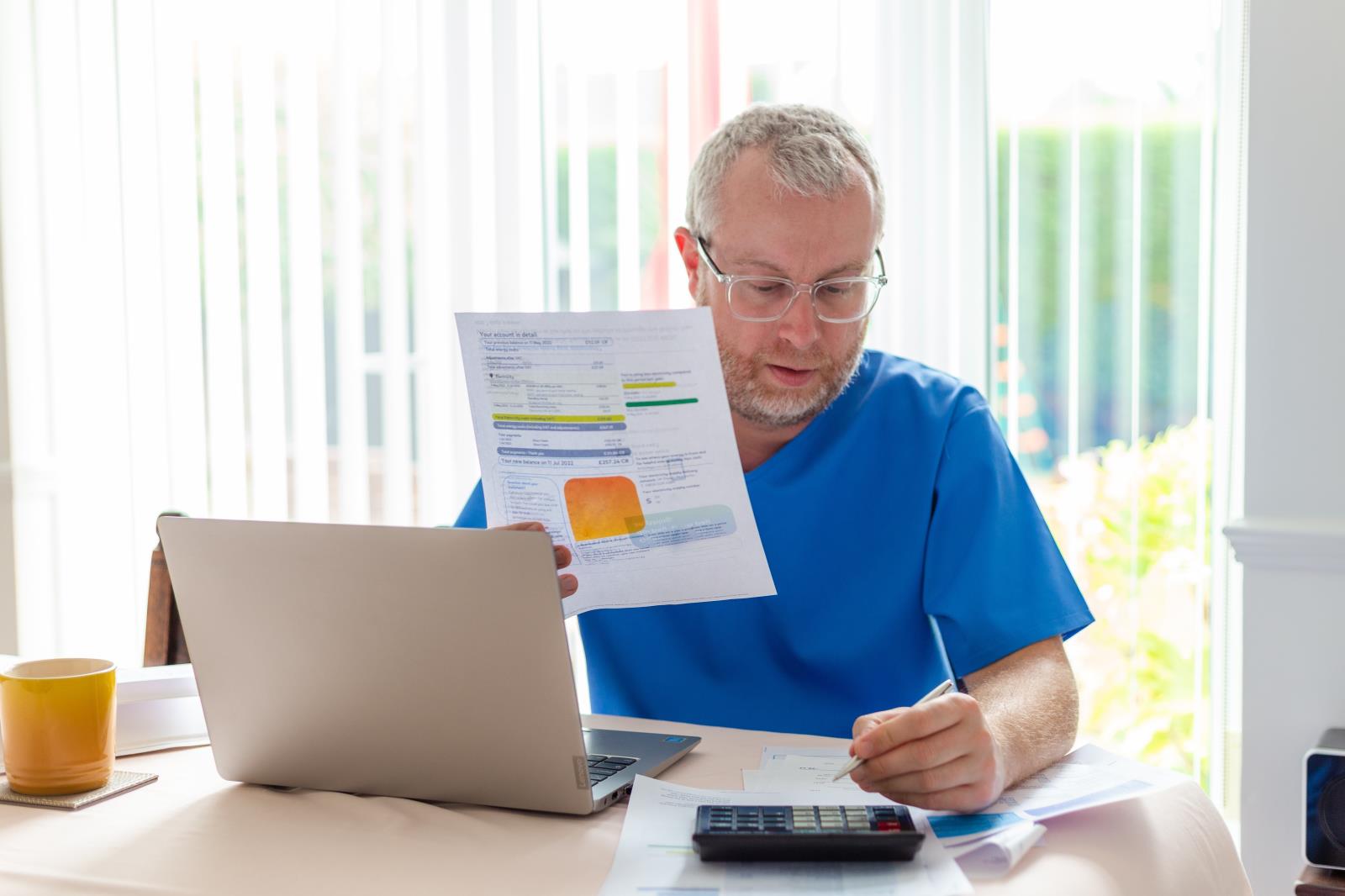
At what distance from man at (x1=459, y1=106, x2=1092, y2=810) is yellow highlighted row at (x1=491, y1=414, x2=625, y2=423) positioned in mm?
368

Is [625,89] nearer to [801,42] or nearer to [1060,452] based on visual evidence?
[801,42]

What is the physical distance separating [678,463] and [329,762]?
399 mm

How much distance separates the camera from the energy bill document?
Result: 3.58 feet

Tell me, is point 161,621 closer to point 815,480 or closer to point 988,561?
point 815,480

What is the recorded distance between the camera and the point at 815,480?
4.82 ft

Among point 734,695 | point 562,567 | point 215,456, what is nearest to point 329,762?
point 562,567

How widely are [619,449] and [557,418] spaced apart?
0.21 feet

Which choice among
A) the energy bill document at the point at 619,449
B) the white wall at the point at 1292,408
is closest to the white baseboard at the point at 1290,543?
the white wall at the point at 1292,408

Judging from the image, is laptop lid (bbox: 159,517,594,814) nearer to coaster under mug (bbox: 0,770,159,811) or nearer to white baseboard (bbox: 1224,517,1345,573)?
coaster under mug (bbox: 0,770,159,811)

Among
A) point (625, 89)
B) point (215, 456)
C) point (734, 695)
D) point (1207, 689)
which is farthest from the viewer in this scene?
point (215, 456)

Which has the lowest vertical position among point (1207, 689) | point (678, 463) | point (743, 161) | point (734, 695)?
→ point (1207, 689)

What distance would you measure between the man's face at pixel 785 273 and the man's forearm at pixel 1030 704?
39cm

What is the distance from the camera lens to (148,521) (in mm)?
3004

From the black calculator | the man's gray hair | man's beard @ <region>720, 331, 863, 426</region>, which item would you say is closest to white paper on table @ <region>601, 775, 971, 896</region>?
the black calculator
